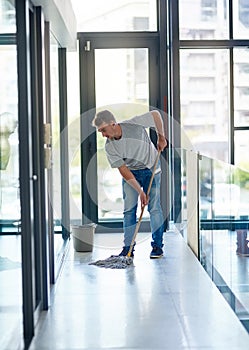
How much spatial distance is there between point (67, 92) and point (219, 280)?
3.05 m

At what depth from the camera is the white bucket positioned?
236 inches

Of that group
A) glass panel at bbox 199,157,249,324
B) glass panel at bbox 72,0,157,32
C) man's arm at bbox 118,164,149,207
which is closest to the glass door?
glass panel at bbox 72,0,157,32

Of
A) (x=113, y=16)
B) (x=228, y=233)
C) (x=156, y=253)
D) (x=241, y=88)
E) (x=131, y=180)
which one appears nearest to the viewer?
(x=228, y=233)

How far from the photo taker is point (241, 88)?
23.7 feet

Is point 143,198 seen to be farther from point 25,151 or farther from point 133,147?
point 25,151

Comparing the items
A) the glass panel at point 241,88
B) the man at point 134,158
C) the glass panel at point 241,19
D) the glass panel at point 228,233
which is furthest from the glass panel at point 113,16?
the glass panel at point 228,233

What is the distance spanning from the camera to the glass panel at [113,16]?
275 inches

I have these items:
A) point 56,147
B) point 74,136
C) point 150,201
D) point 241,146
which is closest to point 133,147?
point 150,201

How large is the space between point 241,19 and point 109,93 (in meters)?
1.62

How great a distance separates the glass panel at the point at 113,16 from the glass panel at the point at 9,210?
147 inches

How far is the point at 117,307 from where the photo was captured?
4.16 m

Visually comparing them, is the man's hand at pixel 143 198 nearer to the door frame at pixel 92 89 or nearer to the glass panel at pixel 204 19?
the door frame at pixel 92 89

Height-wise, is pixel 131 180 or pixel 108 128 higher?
pixel 108 128

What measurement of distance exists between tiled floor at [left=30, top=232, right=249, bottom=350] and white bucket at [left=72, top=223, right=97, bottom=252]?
33cm
